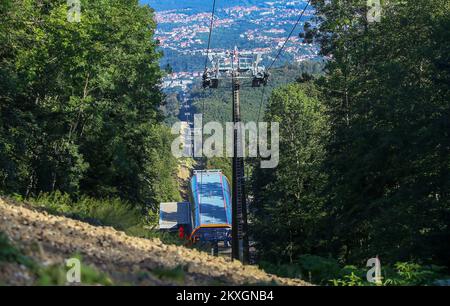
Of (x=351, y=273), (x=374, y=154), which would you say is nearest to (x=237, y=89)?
(x=374, y=154)

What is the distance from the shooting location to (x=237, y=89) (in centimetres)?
2958

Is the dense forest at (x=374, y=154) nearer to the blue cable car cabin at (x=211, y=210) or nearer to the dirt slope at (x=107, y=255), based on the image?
the dirt slope at (x=107, y=255)

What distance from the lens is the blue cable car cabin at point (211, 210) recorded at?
4834 centimetres

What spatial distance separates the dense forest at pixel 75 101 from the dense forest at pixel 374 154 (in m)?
9.12

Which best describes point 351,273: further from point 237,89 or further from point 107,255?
point 237,89

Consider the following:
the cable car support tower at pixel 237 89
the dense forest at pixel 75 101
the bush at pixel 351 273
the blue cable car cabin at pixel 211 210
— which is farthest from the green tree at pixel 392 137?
the blue cable car cabin at pixel 211 210

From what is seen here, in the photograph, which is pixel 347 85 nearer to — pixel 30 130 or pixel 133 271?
pixel 30 130

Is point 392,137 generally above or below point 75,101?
below

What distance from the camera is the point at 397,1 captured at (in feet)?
115

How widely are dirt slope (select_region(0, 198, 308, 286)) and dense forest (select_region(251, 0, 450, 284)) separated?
129 inches

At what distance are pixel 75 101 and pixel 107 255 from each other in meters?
23.7

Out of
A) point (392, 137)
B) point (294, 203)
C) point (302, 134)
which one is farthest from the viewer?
point (302, 134)

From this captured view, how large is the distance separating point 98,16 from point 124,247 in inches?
894

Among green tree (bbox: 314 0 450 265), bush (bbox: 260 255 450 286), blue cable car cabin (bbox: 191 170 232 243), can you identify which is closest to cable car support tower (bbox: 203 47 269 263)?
green tree (bbox: 314 0 450 265)
